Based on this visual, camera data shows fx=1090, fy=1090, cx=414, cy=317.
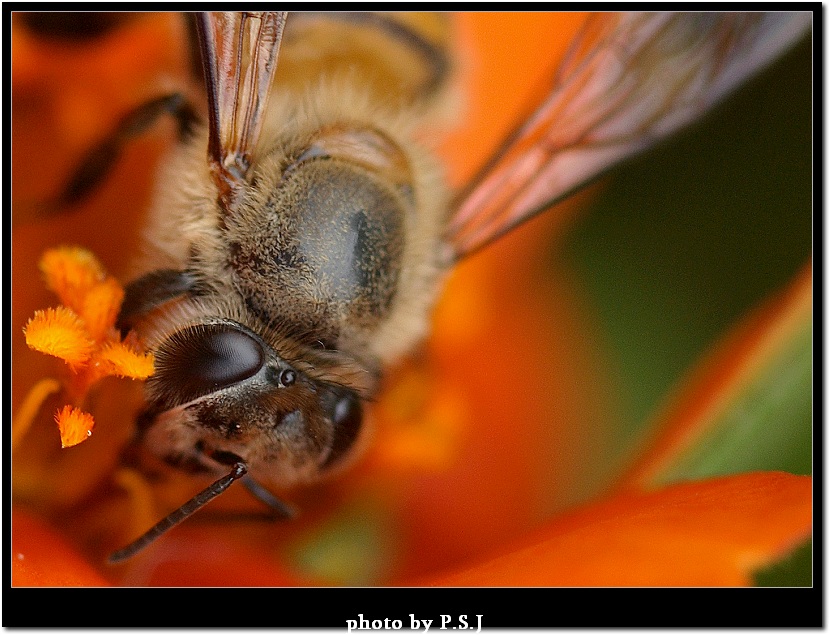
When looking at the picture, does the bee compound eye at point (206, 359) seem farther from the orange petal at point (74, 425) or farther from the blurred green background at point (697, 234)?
the blurred green background at point (697, 234)

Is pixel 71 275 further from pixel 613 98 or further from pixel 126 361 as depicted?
pixel 613 98

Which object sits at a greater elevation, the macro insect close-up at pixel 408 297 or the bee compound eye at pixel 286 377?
the macro insect close-up at pixel 408 297

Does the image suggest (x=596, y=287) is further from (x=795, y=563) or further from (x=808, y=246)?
(x=795, y=563)

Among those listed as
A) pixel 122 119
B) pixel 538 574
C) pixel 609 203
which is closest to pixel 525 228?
pixel 609 203

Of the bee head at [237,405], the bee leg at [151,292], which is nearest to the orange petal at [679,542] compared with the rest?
the bee head at [237,405]

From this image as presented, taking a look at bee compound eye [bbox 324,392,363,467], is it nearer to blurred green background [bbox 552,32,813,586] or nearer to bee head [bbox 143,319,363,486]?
bee head [bbox 143,319,363,486]

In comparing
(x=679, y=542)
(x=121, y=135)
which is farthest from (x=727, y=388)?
(x=121, y=135)
